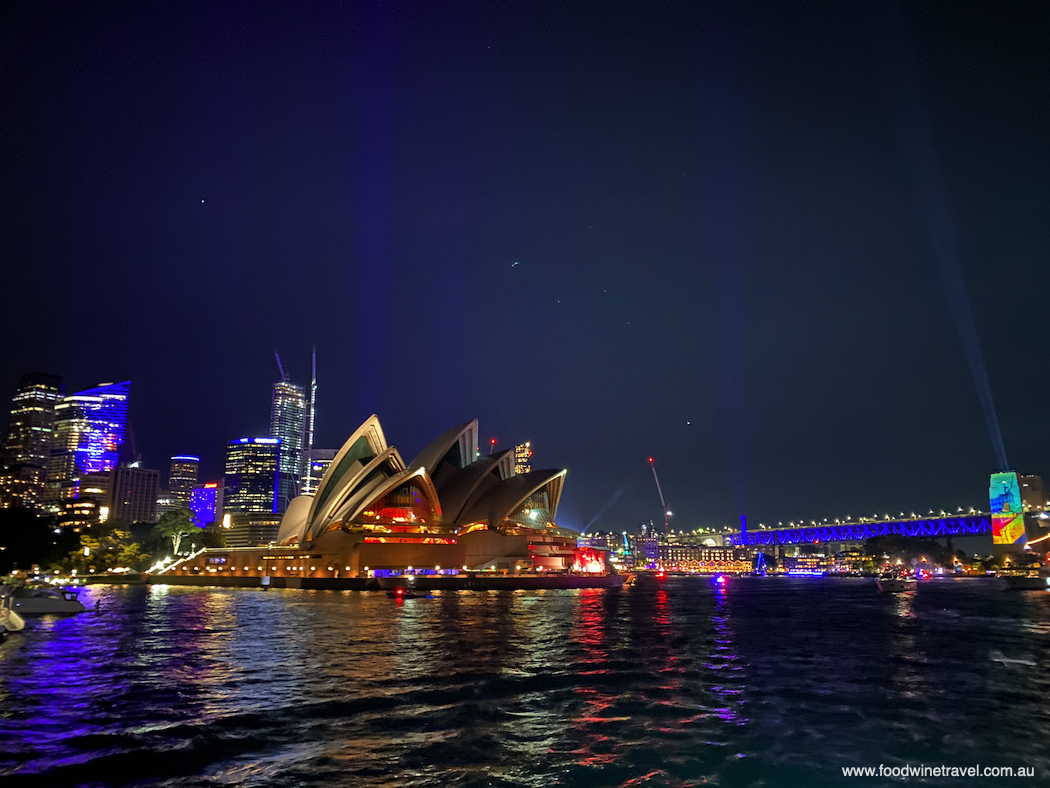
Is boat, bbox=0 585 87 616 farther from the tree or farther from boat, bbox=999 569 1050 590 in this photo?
boat, bbox=999 569 1050 590

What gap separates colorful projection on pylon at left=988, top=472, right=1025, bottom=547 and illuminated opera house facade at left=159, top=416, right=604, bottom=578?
328 feet

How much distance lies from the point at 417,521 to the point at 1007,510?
133509 mm

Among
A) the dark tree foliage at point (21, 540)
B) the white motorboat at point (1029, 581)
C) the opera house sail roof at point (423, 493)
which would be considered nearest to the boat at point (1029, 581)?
the white motorboat at point (1029, 581)

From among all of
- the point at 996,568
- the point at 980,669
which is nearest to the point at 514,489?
the point at 980,669

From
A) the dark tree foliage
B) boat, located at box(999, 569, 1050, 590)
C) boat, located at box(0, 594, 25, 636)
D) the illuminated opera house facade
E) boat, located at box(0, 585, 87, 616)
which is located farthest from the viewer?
the illuminated opera house facade

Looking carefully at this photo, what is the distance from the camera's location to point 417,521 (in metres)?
96.9

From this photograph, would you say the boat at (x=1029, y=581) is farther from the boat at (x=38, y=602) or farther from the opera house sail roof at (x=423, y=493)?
the boat at (x=38, y=602)

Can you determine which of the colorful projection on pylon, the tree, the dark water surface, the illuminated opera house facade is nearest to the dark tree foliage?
the illuminated opera house facade

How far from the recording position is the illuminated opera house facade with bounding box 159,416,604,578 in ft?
308

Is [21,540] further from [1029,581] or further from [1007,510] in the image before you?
[1007,510]

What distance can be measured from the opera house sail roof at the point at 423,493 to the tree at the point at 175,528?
1038 inches

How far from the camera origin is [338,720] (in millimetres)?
13375

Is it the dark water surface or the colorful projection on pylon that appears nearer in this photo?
the dark water surface

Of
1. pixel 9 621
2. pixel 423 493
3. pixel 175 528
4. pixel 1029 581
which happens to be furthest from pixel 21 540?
pixel 1029 581
